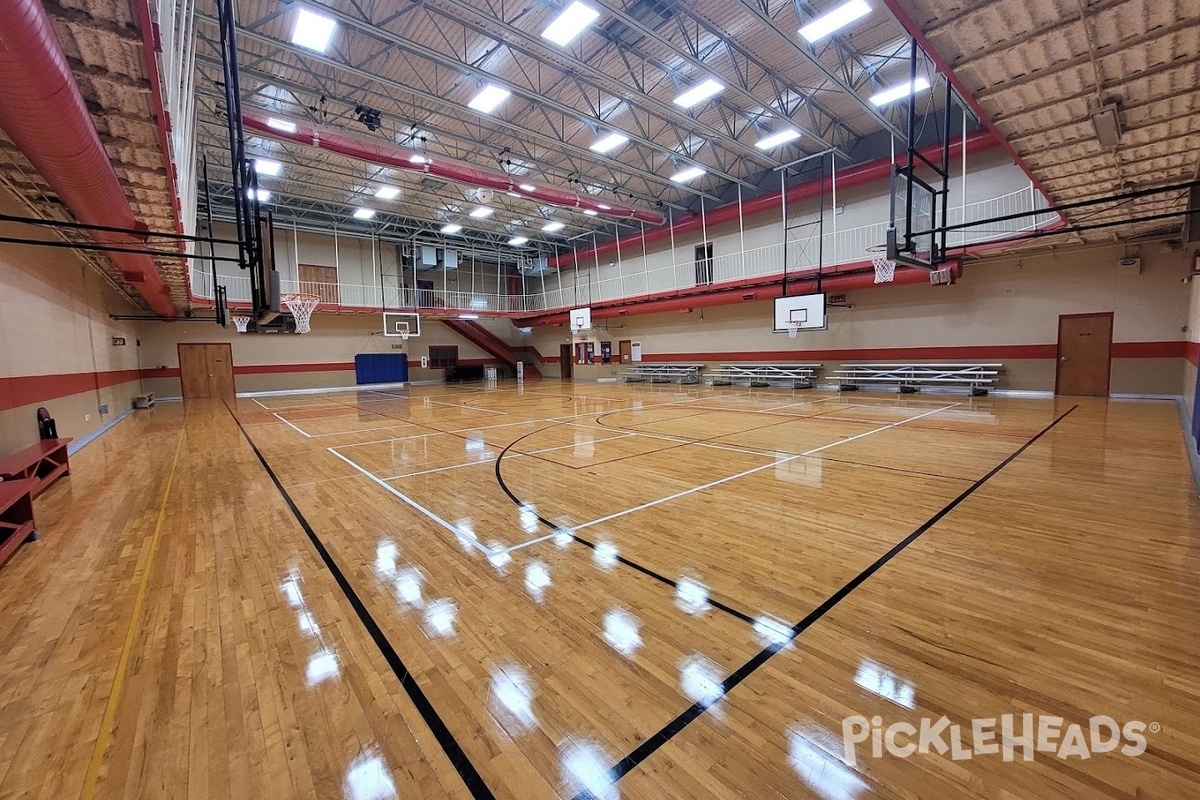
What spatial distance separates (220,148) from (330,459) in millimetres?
10657

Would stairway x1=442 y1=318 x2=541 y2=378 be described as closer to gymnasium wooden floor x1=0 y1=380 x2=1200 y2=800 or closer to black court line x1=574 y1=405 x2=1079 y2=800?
gymnasium wooden floor x1=0 y1=380 x2=1200 y2=800

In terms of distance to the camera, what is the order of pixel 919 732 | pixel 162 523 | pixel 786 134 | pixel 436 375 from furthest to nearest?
pixel 436 375 < pixel 786 134 < pixel 162 523 < pixel 919 732

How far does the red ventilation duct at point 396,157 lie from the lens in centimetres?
966

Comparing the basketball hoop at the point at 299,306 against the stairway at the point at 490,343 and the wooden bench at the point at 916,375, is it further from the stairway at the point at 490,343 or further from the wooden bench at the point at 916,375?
the wooden bench at the point at 916,375

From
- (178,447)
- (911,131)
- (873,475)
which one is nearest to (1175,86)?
(911,131)

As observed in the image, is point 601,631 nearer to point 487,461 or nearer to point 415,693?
point 415,693

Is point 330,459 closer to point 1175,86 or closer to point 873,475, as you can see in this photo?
point 873,475

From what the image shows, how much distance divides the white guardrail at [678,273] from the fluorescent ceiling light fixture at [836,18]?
17.3 feet

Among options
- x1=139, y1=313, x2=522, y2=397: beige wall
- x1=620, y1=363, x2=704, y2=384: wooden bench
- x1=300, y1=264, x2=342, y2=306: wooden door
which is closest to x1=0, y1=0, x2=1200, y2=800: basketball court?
x1=139, y1=313, x2=522, y2=397: beige wall

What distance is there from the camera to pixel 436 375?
25.1 metres

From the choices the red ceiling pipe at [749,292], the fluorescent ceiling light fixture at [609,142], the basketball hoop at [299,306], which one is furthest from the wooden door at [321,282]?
the fluorescent ceiling light fixture at [609,142]

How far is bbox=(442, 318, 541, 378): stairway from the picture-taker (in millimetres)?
25297

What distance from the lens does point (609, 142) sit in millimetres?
12297

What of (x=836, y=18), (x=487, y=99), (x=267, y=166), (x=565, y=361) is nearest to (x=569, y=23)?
(x=487, y=99)
